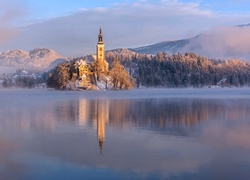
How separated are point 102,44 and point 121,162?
148612 millimetres

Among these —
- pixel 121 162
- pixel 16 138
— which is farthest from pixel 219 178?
pixel 16 138

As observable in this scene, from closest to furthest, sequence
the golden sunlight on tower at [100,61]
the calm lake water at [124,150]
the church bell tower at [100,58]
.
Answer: the calm lake water at [124,150]
the golden sunlight on tower at [100,61]
the church bell tower at [100,58]

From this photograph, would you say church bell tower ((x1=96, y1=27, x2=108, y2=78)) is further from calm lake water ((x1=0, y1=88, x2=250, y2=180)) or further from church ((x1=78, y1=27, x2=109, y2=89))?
calm lake water ((x1=0, y1=88, x2=250, y2=180))

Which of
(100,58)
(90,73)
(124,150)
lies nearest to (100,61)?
(100,58)

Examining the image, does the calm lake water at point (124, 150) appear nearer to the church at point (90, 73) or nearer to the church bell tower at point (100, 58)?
the church at point (90, 73)

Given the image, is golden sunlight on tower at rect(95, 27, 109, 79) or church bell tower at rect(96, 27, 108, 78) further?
church bell tower at rect(96, 27, 108, 78)

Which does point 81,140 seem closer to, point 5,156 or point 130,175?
point 5,156

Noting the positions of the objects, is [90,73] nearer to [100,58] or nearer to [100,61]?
[100,61]

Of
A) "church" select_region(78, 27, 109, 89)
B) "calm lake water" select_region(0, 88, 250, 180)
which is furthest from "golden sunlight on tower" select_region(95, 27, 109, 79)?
"calm lake water" select_region(0, 88, 250, 180)

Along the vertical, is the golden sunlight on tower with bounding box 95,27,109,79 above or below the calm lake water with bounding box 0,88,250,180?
above

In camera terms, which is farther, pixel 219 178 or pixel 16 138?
pixel 16 138

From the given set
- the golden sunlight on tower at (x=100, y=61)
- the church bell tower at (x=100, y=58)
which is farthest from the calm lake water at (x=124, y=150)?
the church bell tower at (x=100, y=58)

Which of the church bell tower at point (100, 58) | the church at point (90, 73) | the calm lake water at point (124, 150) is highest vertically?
the church bell tower at point (100, 58)

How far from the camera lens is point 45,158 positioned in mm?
15531
